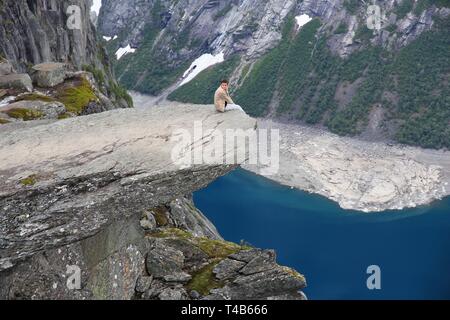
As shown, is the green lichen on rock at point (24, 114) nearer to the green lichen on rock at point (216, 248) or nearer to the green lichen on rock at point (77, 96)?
the green lichen on rock at point (77, 96)

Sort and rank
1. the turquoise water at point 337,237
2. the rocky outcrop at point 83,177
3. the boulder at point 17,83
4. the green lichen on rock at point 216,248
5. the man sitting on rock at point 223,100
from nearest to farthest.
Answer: the rocky outcrop at point 83,177
the green lichen on rock at point 216,248
the man sitting on rock at point 223,100
the boulder at point 17,83
the turquoise water at point 337,237

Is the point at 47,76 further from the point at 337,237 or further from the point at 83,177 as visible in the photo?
the point at 337,237

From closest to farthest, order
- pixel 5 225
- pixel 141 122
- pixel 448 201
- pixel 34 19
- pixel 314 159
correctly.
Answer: pixel 5 225 < pixel 141 122 < pixel 34 19 < pixel 448 201 < pixel 314 159

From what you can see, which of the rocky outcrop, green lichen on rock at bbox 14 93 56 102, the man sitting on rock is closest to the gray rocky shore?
green lichen on rock at bbox 14 93 56 102

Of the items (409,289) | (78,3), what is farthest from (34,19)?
(409,289)

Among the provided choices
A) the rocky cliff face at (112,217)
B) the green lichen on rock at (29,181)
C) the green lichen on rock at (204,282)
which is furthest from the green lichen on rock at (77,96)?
the green lichen on rock at (204,282)

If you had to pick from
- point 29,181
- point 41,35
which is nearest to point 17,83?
point 29,181
